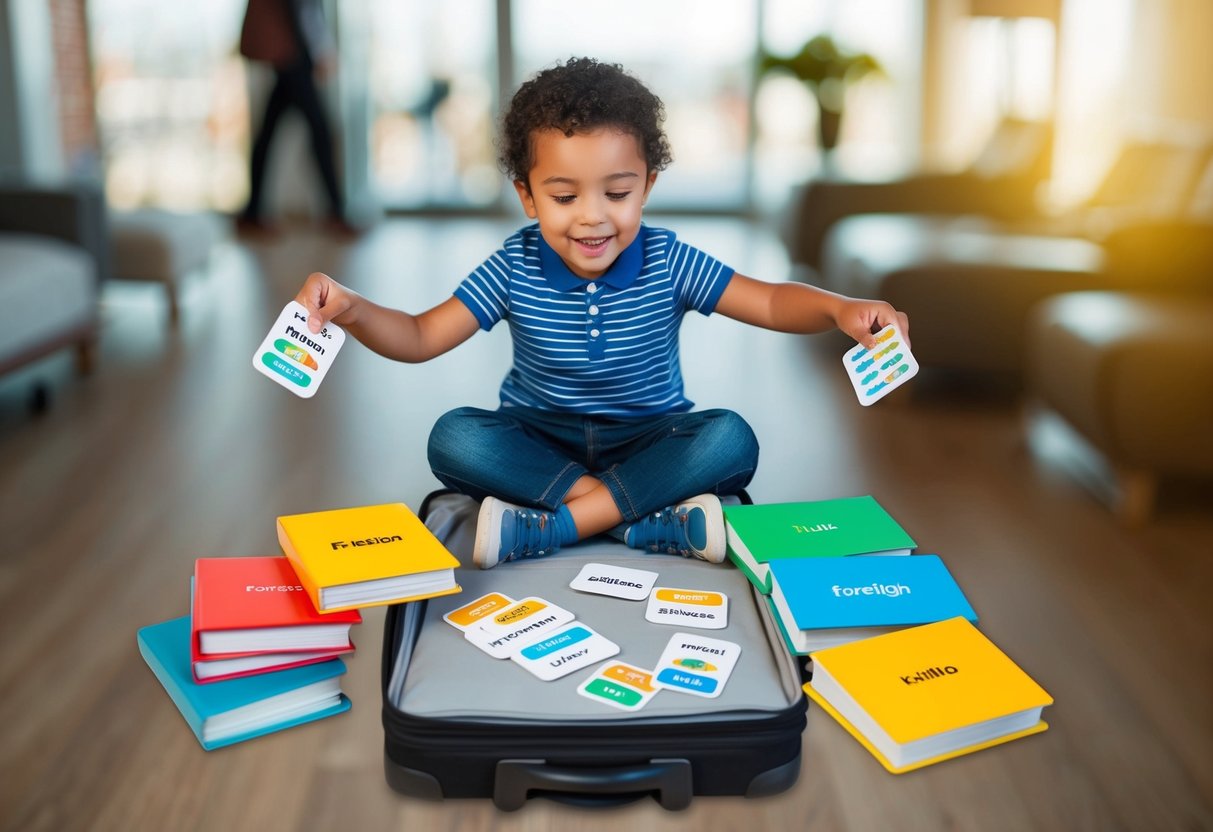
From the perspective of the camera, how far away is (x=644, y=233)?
1725 mm

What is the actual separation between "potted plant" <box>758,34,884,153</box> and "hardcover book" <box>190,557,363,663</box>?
16.8 ft

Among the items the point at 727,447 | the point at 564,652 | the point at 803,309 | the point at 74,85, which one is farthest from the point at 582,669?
the point at 74,85

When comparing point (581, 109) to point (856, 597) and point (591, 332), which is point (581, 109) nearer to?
point (591, 332)

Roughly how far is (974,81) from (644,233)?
479 cm

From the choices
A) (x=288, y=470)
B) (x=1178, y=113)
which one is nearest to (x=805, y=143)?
(x=1178, y=113)

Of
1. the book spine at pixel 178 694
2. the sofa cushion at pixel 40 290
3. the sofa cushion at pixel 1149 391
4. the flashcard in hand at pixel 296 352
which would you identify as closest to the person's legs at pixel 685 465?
the flashcard in hand at pixel 296 352

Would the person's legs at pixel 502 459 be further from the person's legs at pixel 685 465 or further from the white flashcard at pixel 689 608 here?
the white flashcard at pixel 689 608

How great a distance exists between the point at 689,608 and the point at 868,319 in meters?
0.44

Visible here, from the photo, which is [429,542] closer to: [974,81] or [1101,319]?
[1101,319]

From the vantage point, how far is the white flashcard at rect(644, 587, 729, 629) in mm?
1390

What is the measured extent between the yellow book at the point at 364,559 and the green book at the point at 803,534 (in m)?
0.38

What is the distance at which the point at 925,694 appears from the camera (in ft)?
3.98

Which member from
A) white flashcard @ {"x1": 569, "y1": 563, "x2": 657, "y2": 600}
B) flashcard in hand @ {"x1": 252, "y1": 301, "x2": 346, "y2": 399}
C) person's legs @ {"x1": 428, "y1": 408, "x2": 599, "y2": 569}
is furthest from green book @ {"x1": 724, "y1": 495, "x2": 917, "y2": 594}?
flashcard in hand @ {"x1": 252, "y1": 301, "x2": 346, "y2": 399}

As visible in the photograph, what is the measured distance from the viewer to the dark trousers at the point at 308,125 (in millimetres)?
5555
